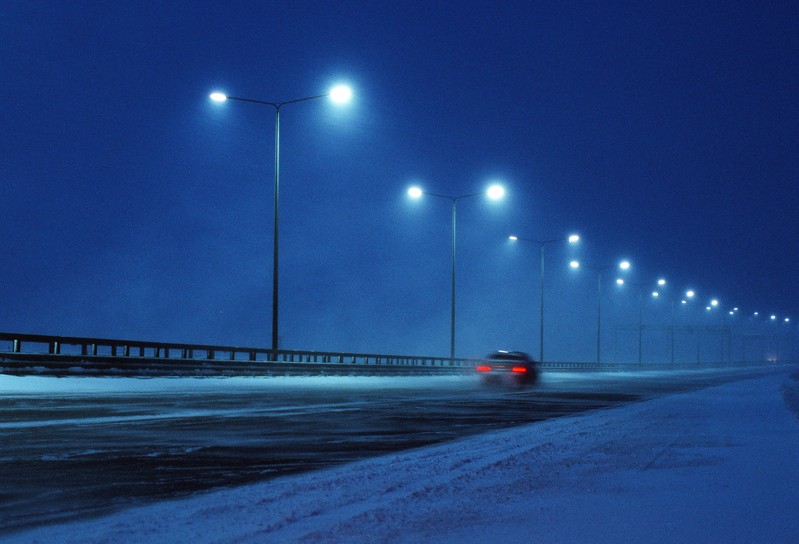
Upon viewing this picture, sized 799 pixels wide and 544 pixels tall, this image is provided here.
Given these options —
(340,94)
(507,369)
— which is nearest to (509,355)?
(507,369)

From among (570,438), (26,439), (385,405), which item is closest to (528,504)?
(570,438)

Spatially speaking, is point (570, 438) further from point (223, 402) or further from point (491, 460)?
point (223, 402)

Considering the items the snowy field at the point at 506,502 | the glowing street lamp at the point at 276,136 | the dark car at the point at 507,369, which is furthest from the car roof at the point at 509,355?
the snowy field at the point at 506,502

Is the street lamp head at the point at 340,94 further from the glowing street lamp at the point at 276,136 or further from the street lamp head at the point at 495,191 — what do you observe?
the street lamp head at the point at 495,191

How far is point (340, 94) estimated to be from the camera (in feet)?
114

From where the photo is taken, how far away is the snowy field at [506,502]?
18.3 ft

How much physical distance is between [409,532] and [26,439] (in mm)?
6554

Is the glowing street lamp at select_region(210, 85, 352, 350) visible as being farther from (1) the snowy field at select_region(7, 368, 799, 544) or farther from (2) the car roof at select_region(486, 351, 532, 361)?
(1) the snowy field at select_region(7, 368, 799, 544)

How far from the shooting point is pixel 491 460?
934 centimetres

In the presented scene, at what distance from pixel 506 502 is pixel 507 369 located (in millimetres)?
26302

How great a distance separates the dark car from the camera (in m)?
32.8

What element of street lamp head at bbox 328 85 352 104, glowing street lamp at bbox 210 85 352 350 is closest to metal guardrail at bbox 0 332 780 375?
glowing street lamp at bbox 210 85 352 350

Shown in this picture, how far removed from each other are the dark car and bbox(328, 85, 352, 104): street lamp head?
10.9 meters

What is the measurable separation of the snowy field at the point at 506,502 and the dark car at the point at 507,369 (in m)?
21.6
